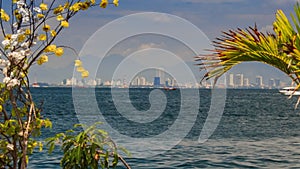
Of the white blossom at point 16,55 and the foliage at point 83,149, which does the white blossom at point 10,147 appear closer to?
the foliage at point 83,149

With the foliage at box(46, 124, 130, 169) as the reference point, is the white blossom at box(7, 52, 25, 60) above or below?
above

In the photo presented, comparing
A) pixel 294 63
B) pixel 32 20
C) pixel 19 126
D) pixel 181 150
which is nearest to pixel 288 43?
pixel 294 63

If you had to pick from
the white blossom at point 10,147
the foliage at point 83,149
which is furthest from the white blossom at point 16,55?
the foliage at point 83,149

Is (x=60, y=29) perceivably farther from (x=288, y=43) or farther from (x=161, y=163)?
(x=161, y=163)

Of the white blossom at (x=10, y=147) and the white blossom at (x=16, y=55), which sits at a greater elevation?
the white blossom at (x=16, y=55)

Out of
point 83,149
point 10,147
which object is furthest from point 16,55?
point 83,149

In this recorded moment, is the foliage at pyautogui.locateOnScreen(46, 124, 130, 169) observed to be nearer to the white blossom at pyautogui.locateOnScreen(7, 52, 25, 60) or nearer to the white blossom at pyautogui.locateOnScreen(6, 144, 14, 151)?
the white blossom at pyautogui.locateOnScreen(6, 144, 14, 151)

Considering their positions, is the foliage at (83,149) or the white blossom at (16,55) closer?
the white blossom at (16,55)

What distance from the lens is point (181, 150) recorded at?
27672 millimetres

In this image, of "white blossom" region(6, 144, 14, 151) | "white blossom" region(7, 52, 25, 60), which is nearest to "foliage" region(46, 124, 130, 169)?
"white blossom" region(6, 144, 14, 151)

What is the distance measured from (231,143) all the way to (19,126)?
92.2 ft

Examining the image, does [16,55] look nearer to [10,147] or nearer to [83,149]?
[10,147]

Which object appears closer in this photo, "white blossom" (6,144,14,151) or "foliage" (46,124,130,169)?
"white blossom" (6,144,14,151)

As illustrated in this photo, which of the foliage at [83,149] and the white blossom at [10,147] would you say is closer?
the white blossom at [10,147]
